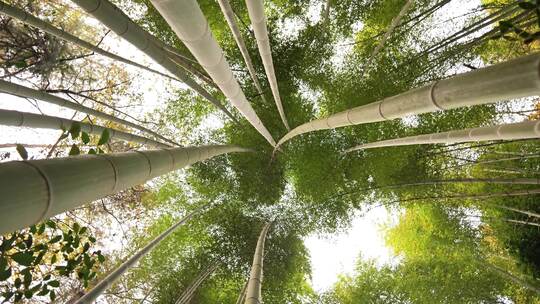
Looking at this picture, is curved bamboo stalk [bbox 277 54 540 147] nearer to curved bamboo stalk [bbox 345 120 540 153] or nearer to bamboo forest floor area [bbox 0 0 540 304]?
curved bamboo stalk [bbox 345 120 540 153]

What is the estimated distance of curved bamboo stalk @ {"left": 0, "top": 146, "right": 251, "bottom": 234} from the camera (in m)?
0.94

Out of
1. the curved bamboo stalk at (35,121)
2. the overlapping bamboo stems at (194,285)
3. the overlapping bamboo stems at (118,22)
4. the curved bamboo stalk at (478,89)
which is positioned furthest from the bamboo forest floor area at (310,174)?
the curved bamboo stalk at (478,89)

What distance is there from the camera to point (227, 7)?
3.19 meters

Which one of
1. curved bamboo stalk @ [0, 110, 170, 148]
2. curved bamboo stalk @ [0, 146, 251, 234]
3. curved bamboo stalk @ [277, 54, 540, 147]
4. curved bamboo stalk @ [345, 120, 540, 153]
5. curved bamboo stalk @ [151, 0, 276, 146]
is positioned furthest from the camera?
curved bamboo stalk @ [0, 110, 170, 148]

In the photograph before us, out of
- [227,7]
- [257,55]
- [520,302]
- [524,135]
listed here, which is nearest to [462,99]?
[524,135]

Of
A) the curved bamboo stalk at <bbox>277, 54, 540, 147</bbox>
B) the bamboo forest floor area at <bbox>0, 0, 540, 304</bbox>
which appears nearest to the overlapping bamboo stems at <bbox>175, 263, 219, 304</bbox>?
the bamboo forest floor area at <bbox>0, 0, 540, 304</bbox>

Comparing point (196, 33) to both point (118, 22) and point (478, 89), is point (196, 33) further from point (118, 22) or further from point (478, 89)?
point (478, 89)

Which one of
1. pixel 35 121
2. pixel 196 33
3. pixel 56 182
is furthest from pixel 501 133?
pixel 35 121

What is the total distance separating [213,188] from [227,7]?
5483 mm

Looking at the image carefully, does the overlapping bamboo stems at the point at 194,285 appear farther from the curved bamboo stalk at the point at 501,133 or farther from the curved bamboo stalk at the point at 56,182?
the curved bamboo stalk at the point at 56,182

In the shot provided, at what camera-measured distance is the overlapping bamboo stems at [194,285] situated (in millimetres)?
6430

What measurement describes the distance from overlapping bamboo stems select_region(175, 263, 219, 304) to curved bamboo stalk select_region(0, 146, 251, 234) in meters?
5.40

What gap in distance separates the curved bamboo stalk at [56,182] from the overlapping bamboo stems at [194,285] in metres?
5.40

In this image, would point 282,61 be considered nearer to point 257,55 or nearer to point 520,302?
point 257,55
